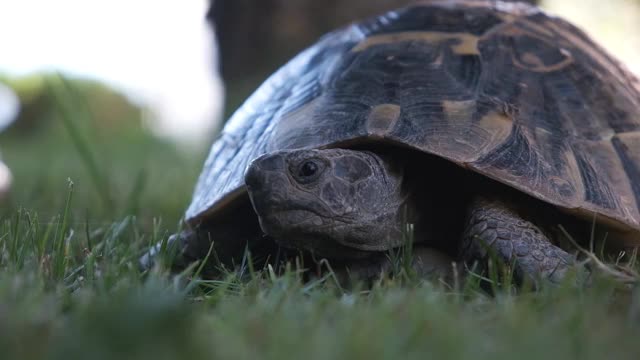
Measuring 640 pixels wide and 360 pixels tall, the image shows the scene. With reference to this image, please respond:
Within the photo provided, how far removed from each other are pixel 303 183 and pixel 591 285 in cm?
88

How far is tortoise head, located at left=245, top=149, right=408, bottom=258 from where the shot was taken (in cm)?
265

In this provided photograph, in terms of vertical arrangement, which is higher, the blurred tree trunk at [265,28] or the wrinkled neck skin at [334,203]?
the wrinkled neck skin at [334,203]

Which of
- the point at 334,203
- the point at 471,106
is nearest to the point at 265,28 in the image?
the point at 471,106

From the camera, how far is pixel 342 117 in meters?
3.00

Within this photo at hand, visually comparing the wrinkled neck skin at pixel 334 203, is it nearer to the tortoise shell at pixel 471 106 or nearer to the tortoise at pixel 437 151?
the tortoise at pixel 437 151

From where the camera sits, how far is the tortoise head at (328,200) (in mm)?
2654

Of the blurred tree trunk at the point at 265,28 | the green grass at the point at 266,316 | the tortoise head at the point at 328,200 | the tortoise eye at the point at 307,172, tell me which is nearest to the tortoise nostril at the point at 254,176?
the tortoise head at the point at 328,200

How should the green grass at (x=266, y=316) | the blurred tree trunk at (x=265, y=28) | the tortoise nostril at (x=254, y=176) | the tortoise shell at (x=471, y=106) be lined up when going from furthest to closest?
the blurred tree trunk at (x=265, y=28), the tortoise shell at (x=471, y=106), the tortoise nostril at (x=254, y=176), the green grass at (x=266, y=316)

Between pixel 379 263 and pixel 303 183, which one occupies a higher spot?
pixel 303 183

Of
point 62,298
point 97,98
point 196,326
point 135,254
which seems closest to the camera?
point 196,326

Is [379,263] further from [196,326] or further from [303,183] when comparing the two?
[196,326]

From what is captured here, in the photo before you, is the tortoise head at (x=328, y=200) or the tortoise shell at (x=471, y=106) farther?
the tortoise shell at (x=471, y=106)

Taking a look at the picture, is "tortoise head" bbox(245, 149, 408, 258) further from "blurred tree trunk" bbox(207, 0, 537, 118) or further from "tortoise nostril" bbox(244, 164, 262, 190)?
"blurred tree trunk" bbox(207, 0, 537, 118)

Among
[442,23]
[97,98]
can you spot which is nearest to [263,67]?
[442,23]
